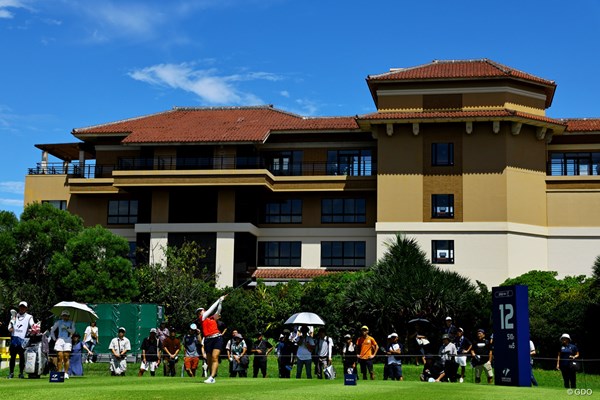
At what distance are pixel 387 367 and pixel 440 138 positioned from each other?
27903 mm

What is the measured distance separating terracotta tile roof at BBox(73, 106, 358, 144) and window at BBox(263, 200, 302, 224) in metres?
4.57

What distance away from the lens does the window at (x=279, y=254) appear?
5697cm

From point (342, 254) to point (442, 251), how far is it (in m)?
6.87

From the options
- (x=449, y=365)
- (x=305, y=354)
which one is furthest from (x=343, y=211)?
(x=449, y=365)

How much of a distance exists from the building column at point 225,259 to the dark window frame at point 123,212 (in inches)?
279

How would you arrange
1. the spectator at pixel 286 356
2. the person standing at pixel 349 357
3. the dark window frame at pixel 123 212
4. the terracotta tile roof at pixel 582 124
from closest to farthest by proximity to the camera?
the person standing at pixel 349 357 < the spectator at pixel 286 356 < the terracotta tile roof at pixel 582 124 < the dark window frame at pixel 123 212

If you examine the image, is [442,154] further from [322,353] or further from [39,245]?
[322,353]

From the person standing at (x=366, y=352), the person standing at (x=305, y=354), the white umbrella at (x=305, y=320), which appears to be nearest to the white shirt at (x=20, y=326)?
the person standing at (x=305, y=354)

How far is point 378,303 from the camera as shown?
39.2 m

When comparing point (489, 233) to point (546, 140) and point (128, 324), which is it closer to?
point (546, 140)

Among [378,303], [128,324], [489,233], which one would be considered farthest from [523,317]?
[489,233]

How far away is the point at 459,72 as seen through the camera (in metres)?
54.1

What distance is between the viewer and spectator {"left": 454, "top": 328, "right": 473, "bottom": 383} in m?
25.7

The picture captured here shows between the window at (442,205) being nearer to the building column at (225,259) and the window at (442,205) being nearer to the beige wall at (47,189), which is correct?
the building column at (225,259)
